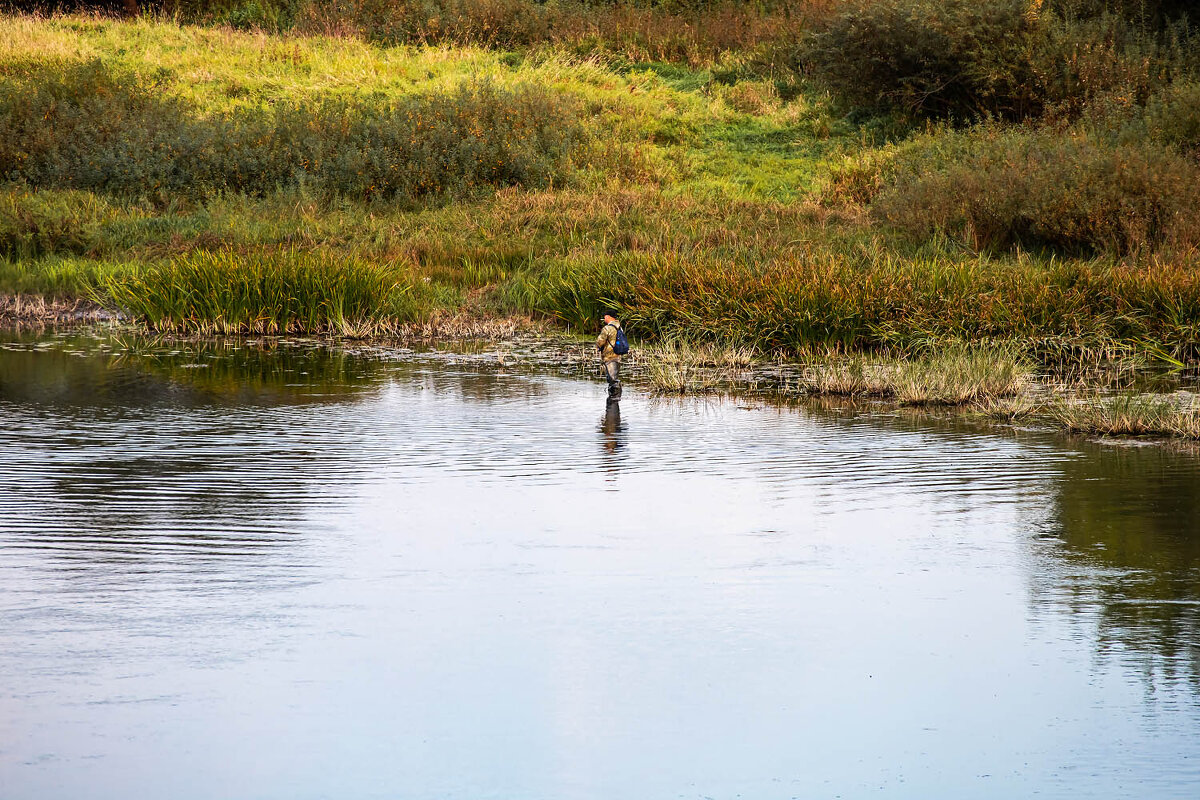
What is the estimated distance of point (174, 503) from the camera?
8.82 meters

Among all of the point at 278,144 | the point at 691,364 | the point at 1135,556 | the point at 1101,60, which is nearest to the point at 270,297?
the point at 691,364

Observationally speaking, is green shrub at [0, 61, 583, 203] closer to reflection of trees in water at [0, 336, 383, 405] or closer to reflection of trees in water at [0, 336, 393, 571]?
reflection of trees in water at [0, 336, 383, 405]

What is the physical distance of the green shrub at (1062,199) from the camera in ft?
66.5

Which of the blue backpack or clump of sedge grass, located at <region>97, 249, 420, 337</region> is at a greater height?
clump of sedge grass, located at <region>97, 249, 420, 337</region>

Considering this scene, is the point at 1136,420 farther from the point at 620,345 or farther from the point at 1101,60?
the point at 1101,60

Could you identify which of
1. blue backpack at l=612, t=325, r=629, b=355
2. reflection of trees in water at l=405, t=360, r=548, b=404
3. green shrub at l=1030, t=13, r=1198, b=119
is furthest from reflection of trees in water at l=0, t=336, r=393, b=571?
green shrub at l=1030, t=13, r=1198, b=119

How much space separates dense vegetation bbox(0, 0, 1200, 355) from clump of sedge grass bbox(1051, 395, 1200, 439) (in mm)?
3961

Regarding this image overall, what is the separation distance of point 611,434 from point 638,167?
19.6m

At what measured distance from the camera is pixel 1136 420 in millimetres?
11711

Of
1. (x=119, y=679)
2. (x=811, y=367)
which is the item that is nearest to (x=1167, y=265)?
(x=811, y=367)

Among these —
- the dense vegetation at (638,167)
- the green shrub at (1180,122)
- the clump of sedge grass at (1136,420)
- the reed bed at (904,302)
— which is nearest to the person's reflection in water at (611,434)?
the clump of sedge grass at (1136,420)

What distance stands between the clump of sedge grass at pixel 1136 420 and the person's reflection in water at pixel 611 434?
3.80 m

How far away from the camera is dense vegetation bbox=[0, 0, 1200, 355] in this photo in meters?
17.8

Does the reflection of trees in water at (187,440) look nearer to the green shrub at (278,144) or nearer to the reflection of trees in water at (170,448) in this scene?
the reflection of trees in water at (170,448)
